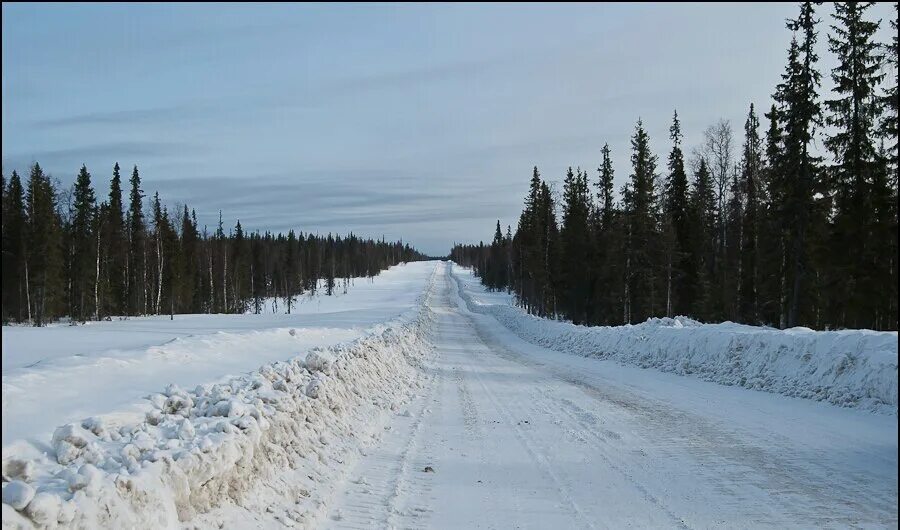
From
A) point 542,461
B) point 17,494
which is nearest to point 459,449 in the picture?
point 542,461

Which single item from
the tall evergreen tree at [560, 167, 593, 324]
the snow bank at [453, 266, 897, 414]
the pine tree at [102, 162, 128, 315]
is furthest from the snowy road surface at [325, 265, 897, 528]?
the pine tree at [102, 162, 128, 315]

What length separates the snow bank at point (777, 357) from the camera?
8.79 metres

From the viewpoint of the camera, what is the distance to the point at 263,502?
202 inches

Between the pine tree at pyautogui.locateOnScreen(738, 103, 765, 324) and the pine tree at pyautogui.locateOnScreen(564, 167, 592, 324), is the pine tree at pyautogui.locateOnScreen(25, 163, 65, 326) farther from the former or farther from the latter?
the pine tree at pyautogui.locateOnScreen(738, 103, 765, 324)

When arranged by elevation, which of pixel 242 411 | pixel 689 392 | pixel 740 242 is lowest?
pixel 689 392

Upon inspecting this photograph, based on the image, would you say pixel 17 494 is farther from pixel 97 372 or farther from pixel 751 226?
pixel 751 226

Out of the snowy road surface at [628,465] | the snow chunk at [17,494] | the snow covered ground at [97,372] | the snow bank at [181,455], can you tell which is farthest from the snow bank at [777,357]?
the snow chunk at [17,494]

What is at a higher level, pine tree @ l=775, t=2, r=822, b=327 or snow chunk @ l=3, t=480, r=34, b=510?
pine tree @ l=775, t=2, r=822, b=327

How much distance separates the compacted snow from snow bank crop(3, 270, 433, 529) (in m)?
0.02

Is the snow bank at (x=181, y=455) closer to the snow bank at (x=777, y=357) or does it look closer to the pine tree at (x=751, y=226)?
the snow bank at (x=777, y=357)

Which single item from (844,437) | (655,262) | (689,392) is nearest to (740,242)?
(655,262)

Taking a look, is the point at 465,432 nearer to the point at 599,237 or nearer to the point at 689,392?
the point at 689,392

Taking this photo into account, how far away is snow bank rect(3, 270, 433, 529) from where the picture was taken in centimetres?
355

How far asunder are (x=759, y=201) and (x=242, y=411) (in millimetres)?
35921
